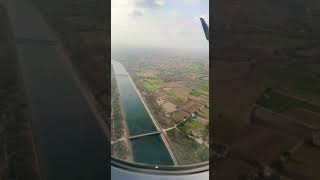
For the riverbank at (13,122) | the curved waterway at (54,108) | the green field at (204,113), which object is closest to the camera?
the riverbank at (13,122)

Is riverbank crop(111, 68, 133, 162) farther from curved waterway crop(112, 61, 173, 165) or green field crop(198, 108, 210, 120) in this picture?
green field crop(198, 108, 210, 120)

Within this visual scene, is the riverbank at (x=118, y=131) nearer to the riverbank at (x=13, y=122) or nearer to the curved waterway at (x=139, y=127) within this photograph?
the curved waterway at (x=139, y=127)

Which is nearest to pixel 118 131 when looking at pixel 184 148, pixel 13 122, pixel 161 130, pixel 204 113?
pixel 161 130

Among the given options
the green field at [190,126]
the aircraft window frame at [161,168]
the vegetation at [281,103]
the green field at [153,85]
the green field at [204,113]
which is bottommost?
the aircraft window frame at [161,168]

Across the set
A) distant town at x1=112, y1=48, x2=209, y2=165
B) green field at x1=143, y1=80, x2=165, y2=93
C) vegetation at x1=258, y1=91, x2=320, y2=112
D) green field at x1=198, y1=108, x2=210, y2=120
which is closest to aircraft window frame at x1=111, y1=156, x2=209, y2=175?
distant town at x1=112, y1=48, x2=209, y2=165

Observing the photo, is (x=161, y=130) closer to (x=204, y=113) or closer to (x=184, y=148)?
(x=184, y=148)

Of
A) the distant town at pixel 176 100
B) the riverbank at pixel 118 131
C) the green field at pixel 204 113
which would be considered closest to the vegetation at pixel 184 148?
the distant town at pixel 176 100

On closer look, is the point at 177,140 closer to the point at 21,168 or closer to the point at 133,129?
the point at 133,129
